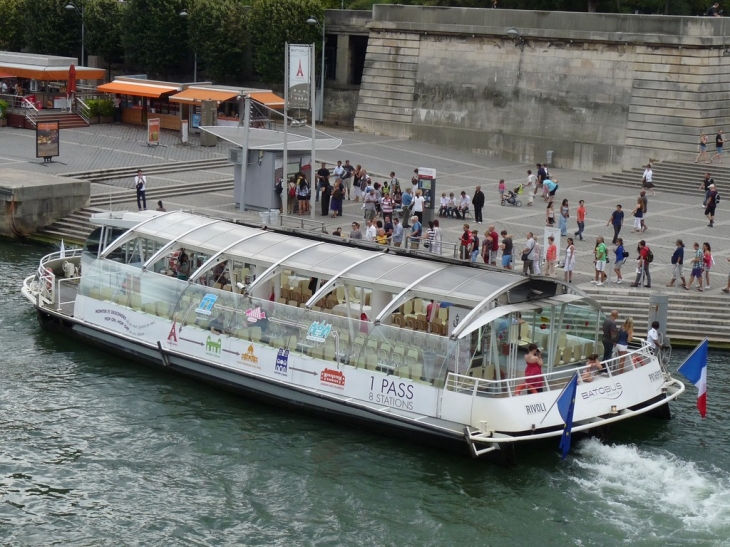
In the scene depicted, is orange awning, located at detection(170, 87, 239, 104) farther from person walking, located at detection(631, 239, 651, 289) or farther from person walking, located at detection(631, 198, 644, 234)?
person walking, located at detection(631, 239, 651, 289)

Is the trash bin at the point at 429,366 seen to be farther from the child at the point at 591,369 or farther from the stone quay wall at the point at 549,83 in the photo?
the stone quay wall at the point at 549,83

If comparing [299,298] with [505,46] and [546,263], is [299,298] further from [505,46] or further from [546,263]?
[505,46]

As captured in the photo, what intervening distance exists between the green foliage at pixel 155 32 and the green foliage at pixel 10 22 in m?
8.69

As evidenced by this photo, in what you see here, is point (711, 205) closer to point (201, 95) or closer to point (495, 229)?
point (495, 229)

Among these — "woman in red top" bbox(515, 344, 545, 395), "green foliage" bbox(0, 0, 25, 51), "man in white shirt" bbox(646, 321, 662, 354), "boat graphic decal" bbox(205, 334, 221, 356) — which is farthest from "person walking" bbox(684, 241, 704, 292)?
"green foliage" bbox(0, 0, 25, 51)

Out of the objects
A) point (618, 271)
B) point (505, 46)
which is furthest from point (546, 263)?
Result: point (505, 46)

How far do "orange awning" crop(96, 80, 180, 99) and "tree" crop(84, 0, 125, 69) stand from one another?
374 inches

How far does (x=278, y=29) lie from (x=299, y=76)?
2291 cm

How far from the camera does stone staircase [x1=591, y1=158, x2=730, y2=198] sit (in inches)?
1861

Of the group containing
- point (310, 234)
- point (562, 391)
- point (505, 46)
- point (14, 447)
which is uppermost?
point (505, 46)

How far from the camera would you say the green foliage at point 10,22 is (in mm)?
71125

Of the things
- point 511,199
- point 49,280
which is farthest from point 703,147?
point 49,280

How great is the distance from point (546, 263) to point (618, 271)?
195cm

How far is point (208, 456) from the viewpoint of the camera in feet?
72.8
